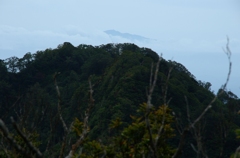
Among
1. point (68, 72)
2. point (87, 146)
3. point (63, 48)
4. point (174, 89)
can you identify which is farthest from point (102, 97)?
point (87, 146)

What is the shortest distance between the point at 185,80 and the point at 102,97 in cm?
864

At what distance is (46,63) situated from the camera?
46.6 metres

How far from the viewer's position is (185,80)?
3869 cm

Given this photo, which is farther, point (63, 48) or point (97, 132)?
point (63, 48)

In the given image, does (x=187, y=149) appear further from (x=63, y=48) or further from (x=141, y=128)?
(x=63, y=48)

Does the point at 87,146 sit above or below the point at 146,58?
below

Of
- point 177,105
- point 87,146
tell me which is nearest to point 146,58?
point 177,105

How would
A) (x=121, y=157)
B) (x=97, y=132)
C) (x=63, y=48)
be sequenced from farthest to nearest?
(x=63, y=48)
(x=97, y=132)
(x=121, y=157)

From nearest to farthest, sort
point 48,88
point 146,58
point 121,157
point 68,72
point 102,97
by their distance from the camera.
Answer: point 121,157, point 102,97, point 146,58, point 48,88, point 68,72

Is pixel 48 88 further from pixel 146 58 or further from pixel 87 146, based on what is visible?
pixel 87 146

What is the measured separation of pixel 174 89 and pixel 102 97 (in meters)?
5.55

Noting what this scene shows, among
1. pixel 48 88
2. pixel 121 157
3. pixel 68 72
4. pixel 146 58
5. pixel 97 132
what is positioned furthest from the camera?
pixel 68 72

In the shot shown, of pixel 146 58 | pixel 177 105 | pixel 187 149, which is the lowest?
pixel 187 149

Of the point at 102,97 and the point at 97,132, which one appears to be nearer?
the point at 97,132
